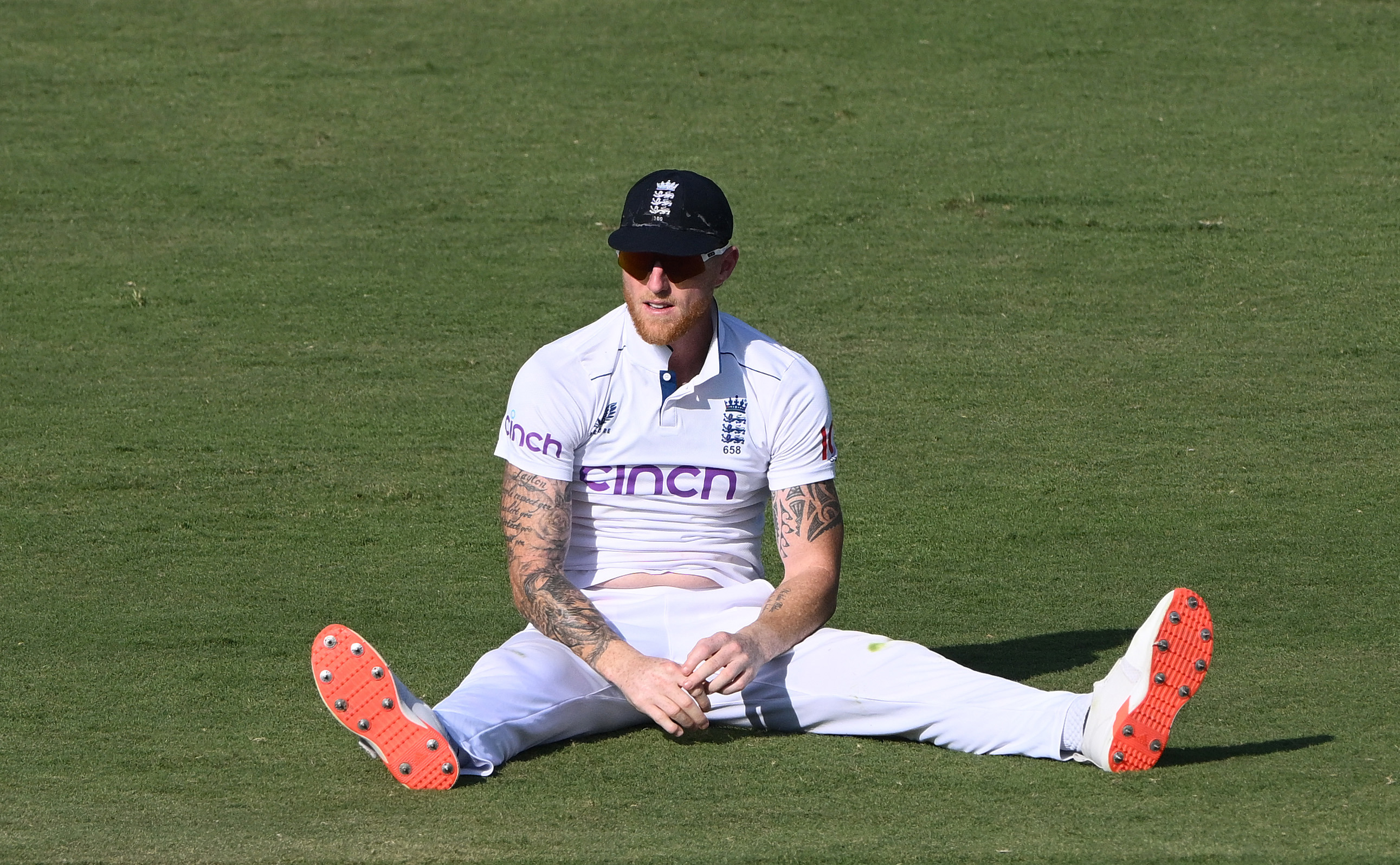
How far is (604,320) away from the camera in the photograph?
177 inches

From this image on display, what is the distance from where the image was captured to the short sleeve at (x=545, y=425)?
14.3 feet

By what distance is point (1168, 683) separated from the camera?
12.5 ft

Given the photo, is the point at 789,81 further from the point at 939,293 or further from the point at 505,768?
the point at 505,768

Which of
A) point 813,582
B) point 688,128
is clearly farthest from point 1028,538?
point 688,128

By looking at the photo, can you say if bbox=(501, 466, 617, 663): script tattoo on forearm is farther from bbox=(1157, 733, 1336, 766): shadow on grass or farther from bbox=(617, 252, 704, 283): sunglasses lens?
bbox=(1157, 733, 1336, 766): shadow on grass

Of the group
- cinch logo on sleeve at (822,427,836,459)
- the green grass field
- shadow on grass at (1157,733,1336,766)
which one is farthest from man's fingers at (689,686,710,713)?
shadow on grass at (1157,733,1336,766)

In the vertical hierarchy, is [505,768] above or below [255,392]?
below

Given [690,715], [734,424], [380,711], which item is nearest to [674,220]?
[734,424]

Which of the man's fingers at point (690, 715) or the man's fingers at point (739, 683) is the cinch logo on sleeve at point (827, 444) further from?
the man's fingers at point (690, 715)

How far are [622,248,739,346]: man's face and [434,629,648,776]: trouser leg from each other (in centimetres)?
79

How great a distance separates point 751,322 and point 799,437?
4.44m

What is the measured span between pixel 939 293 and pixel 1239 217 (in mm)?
1961

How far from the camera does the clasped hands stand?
3.96m


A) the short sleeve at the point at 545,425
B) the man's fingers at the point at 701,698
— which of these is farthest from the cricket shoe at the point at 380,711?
the short sleeve at the point at 545,425
